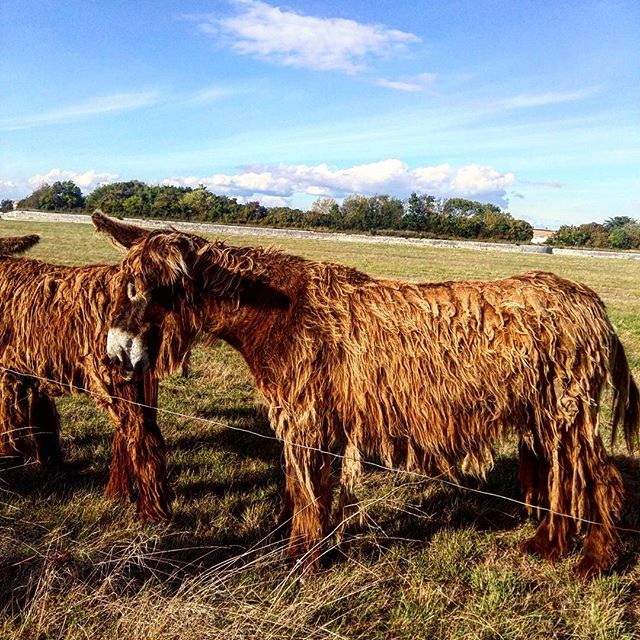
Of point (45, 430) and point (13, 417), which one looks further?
point (45, 430)

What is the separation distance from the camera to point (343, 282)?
417 centimetres

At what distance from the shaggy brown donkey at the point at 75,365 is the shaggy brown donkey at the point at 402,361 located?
76cm

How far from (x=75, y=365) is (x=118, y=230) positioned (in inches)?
47.8

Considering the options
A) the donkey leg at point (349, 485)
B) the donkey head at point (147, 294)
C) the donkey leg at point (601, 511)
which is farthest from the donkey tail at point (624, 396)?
the donkey head at point (147, 294)

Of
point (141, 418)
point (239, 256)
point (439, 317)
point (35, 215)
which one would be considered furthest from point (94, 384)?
point (35, 215)

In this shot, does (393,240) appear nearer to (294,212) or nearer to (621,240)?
(294,212)

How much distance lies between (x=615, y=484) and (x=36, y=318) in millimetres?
4622

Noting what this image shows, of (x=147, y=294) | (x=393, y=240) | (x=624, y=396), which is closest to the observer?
(x=147, y=294)

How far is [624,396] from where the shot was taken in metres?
4.44

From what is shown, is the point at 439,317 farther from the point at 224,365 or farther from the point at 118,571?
the point at 224,365

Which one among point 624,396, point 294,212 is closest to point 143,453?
point 624,396

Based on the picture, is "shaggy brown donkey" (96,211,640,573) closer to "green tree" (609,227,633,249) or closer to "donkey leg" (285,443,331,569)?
"donkey leg" (285,443,331,569)

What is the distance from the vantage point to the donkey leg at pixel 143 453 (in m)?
4.56

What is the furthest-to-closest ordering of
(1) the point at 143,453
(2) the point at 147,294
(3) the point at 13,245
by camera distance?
(3) the point at 13,245 < (1) the point at 143,453 < (2) the point at 147,294
